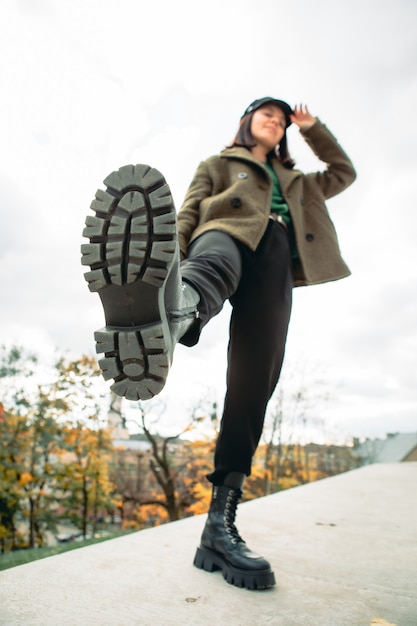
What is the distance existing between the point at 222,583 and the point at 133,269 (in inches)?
42.5

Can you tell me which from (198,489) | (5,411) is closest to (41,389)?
(5,411)

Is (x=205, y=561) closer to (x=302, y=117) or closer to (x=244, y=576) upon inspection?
(x=244, y=576)

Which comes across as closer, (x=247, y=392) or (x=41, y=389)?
(x=247, y=392)

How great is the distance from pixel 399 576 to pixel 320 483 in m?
3.39

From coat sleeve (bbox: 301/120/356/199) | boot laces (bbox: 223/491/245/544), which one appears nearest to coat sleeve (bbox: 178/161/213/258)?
coat sleeve (bbox: 301/120/356/199)

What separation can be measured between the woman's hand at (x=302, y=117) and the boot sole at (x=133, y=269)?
1.33 meters

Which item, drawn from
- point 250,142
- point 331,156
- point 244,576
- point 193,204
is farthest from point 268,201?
point 244,576

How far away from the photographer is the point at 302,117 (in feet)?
6.80

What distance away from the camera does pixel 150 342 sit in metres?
0.96

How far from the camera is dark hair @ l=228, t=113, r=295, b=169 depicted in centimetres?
201

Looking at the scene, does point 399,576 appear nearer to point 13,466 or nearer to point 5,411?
point 13,466

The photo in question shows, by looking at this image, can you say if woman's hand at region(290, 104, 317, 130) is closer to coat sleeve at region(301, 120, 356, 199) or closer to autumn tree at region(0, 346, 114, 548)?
coat sleeve at region(301, 120, 356, 199)

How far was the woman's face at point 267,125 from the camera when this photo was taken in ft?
6.56

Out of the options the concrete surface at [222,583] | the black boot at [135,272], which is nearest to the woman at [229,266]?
the black boot at [135,272]
